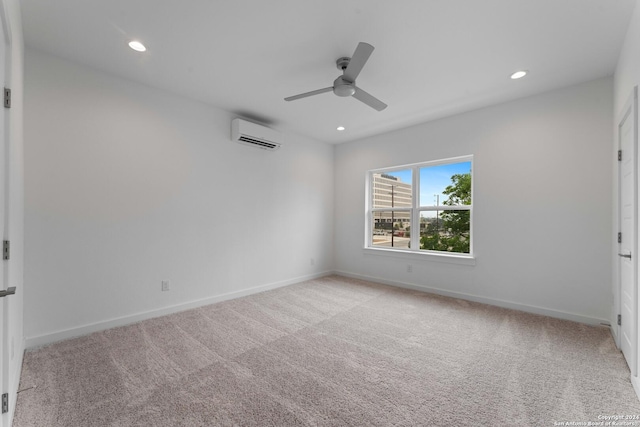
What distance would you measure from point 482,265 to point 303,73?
3.31 metres

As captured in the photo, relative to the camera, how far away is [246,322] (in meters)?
3.06

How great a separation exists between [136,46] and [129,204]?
1.55 metres

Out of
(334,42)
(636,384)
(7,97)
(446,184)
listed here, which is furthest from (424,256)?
(7,97)

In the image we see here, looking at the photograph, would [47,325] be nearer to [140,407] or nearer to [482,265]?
[140,407]

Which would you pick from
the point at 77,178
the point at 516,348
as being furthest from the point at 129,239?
the point at 516,348

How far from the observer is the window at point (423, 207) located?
4.07 meters

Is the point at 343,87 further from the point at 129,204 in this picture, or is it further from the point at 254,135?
the point at 129,204

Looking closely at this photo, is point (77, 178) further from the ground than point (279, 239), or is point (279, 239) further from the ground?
point (77, 178)

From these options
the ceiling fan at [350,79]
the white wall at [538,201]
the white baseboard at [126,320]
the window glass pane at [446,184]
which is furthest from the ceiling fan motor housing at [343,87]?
the white baseboard at [126,320]

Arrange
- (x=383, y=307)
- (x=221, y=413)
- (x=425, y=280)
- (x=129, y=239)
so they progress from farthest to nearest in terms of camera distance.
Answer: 1. (x=425, y=280)
2. (x=383, y=307)
3. (x=129, y=239)
4. (x=221, y=413)

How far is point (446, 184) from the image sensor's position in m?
4.27

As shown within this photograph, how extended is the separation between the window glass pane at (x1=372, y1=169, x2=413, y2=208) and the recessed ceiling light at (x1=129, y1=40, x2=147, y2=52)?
3.81 meters

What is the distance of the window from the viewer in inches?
160

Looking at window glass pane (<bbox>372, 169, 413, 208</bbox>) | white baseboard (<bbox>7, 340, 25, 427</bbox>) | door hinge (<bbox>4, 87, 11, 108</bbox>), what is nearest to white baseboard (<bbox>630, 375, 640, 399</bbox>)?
window glass pane (<bbox>372, 169, 413, 208</bbox>)
